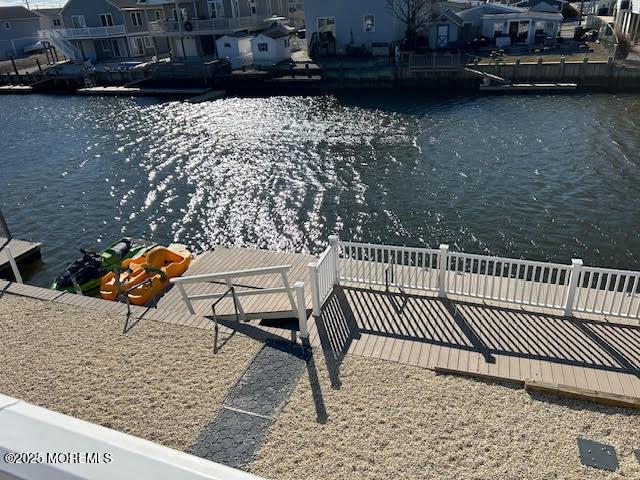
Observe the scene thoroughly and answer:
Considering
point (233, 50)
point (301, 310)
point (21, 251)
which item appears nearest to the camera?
point (301, 310)

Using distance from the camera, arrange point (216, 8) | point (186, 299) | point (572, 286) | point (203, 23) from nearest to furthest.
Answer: point (572, 286) < point (186, 299) < point (203, 23) < point (216, 8)

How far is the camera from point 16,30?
6091 cm

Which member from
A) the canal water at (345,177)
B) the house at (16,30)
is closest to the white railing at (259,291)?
the canal water at (345,177)

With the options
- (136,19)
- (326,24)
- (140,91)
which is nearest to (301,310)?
(140,91)

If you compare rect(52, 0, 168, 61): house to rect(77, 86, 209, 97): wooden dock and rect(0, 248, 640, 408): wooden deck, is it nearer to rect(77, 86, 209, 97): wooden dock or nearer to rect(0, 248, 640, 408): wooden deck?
rect(77, 86, 209, 97): wooden dock

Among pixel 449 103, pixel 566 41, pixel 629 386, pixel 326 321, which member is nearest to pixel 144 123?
pixel 449 103

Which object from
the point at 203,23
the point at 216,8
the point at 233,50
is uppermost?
the point at 216,8

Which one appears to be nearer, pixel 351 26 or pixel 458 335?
pixel 458 335

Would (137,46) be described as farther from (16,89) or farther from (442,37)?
(442,37)

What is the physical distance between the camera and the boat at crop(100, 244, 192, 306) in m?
12.5

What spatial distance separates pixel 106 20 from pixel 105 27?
3.84 ft

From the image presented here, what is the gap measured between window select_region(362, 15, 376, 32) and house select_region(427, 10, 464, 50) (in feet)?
15.7

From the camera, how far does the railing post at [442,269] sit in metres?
9.57

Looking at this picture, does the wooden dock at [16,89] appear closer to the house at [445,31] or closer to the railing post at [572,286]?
the house at [445,31]
